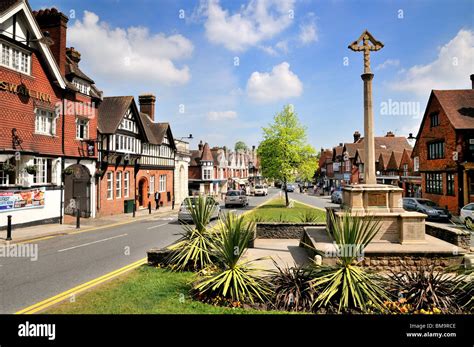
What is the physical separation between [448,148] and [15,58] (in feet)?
104

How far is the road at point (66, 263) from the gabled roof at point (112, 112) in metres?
11.3

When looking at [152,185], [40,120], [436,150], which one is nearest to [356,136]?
[436,150]

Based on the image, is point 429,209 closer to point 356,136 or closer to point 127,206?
point 127,206

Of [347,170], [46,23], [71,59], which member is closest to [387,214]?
[46,23]

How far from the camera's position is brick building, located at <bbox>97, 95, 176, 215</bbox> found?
23.4 meters

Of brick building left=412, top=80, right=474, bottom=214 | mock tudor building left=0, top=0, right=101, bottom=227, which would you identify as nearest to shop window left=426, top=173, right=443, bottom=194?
brick building left=412, top=80, right=474, bottom=214

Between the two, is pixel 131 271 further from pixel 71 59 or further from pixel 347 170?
pixel 347 170

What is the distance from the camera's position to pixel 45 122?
18.1 metres

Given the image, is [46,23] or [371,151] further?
[46,23]

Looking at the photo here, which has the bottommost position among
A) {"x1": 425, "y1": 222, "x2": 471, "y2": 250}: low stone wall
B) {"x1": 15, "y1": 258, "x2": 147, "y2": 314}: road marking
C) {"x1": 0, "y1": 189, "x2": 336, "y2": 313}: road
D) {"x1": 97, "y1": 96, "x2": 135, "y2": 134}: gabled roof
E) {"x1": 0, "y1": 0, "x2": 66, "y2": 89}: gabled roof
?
{"x1": 0, "y1": 189, "x2": 336, "y2": 313}: road

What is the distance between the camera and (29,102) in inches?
658

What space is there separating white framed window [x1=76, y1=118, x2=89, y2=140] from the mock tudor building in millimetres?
68

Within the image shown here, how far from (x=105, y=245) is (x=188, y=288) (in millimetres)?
7078

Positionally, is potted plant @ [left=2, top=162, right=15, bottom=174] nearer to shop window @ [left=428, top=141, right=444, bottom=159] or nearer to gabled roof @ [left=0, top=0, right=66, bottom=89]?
gabled roof @ [left=0, top=0, right=66, bottom=89]
